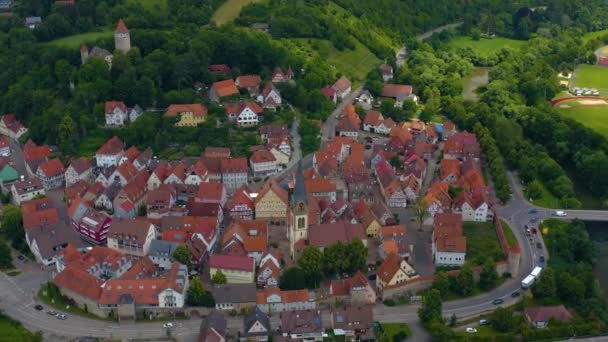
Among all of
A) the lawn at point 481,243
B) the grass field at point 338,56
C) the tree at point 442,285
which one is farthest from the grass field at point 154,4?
the tree at point 442,285

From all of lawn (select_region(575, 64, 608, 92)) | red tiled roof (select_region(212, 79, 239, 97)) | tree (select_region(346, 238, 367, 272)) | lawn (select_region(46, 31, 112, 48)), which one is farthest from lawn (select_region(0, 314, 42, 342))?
lawn (select_region(575, 64, 608, 92))

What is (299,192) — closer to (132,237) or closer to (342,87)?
(132,237)

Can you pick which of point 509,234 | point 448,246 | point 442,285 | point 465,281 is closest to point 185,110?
point 448,246

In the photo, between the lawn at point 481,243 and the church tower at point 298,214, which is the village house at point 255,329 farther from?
the lawn at point 481,243

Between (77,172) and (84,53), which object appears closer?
(77,172)

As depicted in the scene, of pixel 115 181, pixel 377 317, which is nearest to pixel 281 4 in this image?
pixel 115 181

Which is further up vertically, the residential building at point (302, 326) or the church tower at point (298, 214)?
the church tower at point (298, 214)
